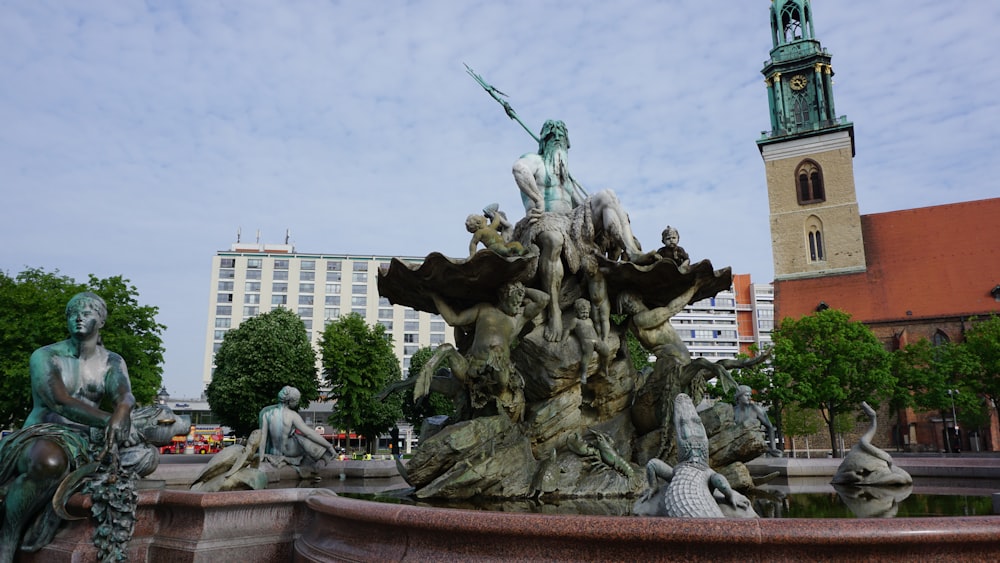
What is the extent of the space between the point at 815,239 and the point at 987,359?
25.2 m

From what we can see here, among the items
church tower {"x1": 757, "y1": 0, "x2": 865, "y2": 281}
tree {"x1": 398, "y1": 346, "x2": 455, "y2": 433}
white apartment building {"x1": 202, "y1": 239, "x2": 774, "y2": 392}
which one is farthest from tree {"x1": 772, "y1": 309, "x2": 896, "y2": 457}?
white apartment building {"x1": 202, "y1": 239, "x2": 774, "y2": 392}

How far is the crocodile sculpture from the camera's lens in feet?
15.7

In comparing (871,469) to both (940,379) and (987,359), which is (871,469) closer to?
(940,379)

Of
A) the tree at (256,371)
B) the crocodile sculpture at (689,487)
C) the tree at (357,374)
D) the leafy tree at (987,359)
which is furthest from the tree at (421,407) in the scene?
the crocodile sculpture at (689,487)

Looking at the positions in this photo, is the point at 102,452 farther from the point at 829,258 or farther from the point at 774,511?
the point at 829,258

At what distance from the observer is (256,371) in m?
35.7

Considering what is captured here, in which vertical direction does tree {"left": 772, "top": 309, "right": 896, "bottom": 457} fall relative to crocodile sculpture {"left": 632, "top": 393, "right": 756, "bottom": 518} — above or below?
above

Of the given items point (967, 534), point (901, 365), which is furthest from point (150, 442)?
point (901, 365)

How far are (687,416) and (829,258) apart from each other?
199 feet

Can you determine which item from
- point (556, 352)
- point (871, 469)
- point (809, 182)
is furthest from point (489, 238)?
point (809, 182)

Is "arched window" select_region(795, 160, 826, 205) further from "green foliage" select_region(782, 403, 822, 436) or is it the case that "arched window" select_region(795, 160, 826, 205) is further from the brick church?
"green foliage" select_region(782, 403, 822, 436)

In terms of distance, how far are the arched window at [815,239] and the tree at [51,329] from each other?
53.5 m

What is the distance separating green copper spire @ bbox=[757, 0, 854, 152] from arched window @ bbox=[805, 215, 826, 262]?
326 inches

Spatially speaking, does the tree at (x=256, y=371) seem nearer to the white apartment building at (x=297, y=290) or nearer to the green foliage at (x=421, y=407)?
the green foliage at (x=421, y=407)
